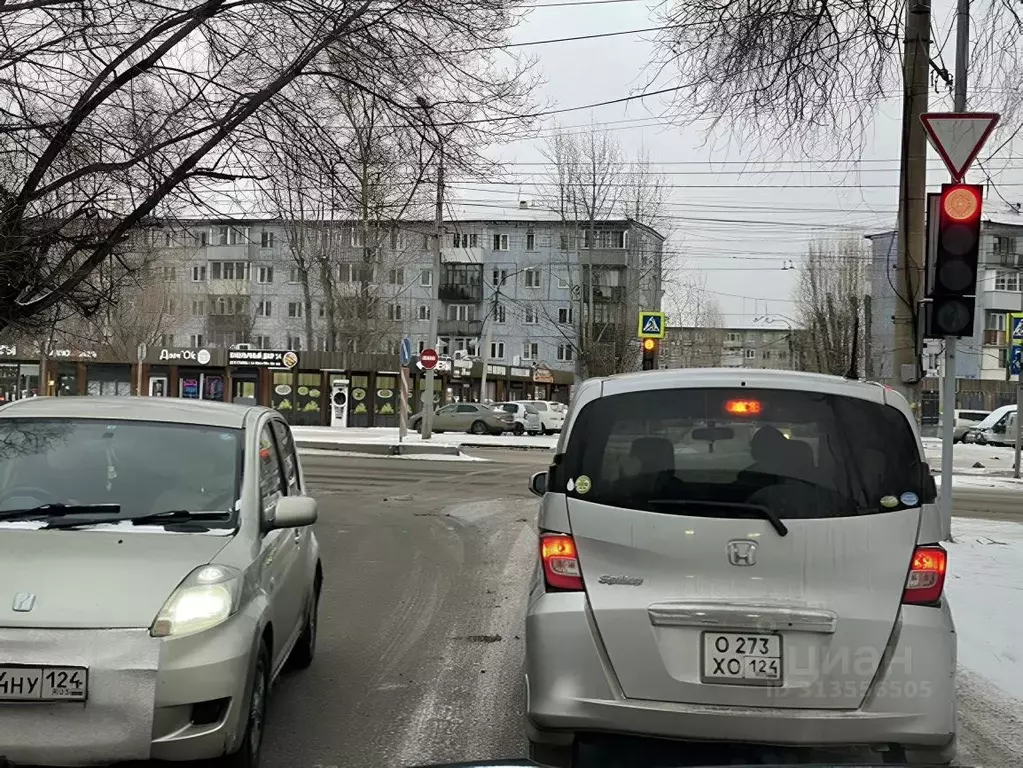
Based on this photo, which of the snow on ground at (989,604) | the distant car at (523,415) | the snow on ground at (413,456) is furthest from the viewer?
the distant car at (523,415)

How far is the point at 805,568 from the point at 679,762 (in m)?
1.06

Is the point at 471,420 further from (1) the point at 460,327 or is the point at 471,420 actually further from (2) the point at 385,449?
(1) the point at 460,327

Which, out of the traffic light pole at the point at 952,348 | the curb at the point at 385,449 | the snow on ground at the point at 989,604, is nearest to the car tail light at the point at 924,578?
the snow on ground at the point at 989,604

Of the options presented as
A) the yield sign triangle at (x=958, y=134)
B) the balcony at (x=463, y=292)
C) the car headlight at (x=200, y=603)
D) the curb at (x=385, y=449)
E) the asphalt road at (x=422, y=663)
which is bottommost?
the curb at (x=385, y=449)

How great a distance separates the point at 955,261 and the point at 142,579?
25.8 feet

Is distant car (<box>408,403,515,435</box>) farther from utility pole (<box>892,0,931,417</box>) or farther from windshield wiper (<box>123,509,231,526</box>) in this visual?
windshield wiper (<box>123,509,231,526</box>)

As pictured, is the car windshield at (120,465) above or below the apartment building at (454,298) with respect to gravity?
below

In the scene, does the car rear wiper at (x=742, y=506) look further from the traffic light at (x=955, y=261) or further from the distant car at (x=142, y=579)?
the traffic light at (x=955, y=261)

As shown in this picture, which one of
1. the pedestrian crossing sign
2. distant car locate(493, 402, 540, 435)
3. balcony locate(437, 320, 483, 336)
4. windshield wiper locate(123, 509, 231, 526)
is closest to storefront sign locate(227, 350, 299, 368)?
distant car locate(493, 402, 540, 435)

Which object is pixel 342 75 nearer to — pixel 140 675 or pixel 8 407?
pixel 8 407

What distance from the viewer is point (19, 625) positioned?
3.54 metres

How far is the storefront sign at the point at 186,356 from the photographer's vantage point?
44281 mm

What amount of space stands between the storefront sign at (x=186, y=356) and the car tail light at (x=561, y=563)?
4252 cm

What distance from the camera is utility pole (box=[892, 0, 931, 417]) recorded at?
32.8ft
